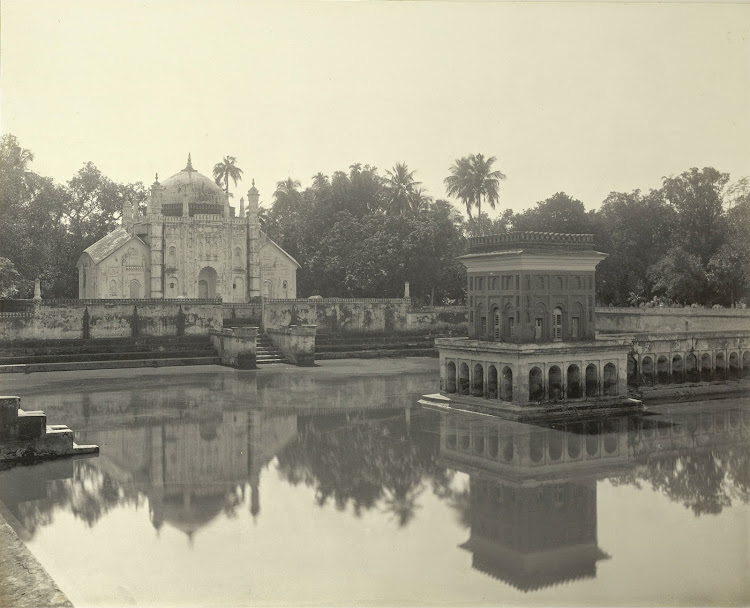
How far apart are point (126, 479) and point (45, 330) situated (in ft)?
76.5

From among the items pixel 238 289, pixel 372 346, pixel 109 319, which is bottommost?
pixel 372 346

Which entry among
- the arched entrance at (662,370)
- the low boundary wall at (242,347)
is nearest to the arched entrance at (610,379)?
the arched entrance at (662,370)

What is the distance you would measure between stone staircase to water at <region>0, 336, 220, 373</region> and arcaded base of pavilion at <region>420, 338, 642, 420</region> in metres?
15.7

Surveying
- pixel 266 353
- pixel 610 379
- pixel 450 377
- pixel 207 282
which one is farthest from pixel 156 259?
pixel 610 379

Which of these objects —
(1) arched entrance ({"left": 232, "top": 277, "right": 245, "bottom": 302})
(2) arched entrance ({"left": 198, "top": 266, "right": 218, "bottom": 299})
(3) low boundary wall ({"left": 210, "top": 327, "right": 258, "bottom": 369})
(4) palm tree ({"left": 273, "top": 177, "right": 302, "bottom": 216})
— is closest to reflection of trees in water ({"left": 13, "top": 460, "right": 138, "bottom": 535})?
(3) low boundary wall ({"left": 210, "top": 327, "right": 258, "bottom": 369})

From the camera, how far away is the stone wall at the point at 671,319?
125 ft

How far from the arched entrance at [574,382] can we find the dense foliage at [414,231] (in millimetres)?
18038

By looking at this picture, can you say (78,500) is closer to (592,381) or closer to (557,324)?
(557,324)

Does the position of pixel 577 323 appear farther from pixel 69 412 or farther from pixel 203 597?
pixel 203 597

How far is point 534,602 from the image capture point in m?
10.7

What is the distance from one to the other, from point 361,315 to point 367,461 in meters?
28.3

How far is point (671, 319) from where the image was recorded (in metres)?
43.0

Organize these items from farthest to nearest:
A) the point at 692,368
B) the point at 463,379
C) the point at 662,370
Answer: the point at 692,368
the point at 662,370
the point at 463,379

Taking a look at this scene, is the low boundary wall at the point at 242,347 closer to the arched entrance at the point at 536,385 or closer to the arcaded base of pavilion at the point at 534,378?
the arcaded base of pavilion at the point at 534,378
